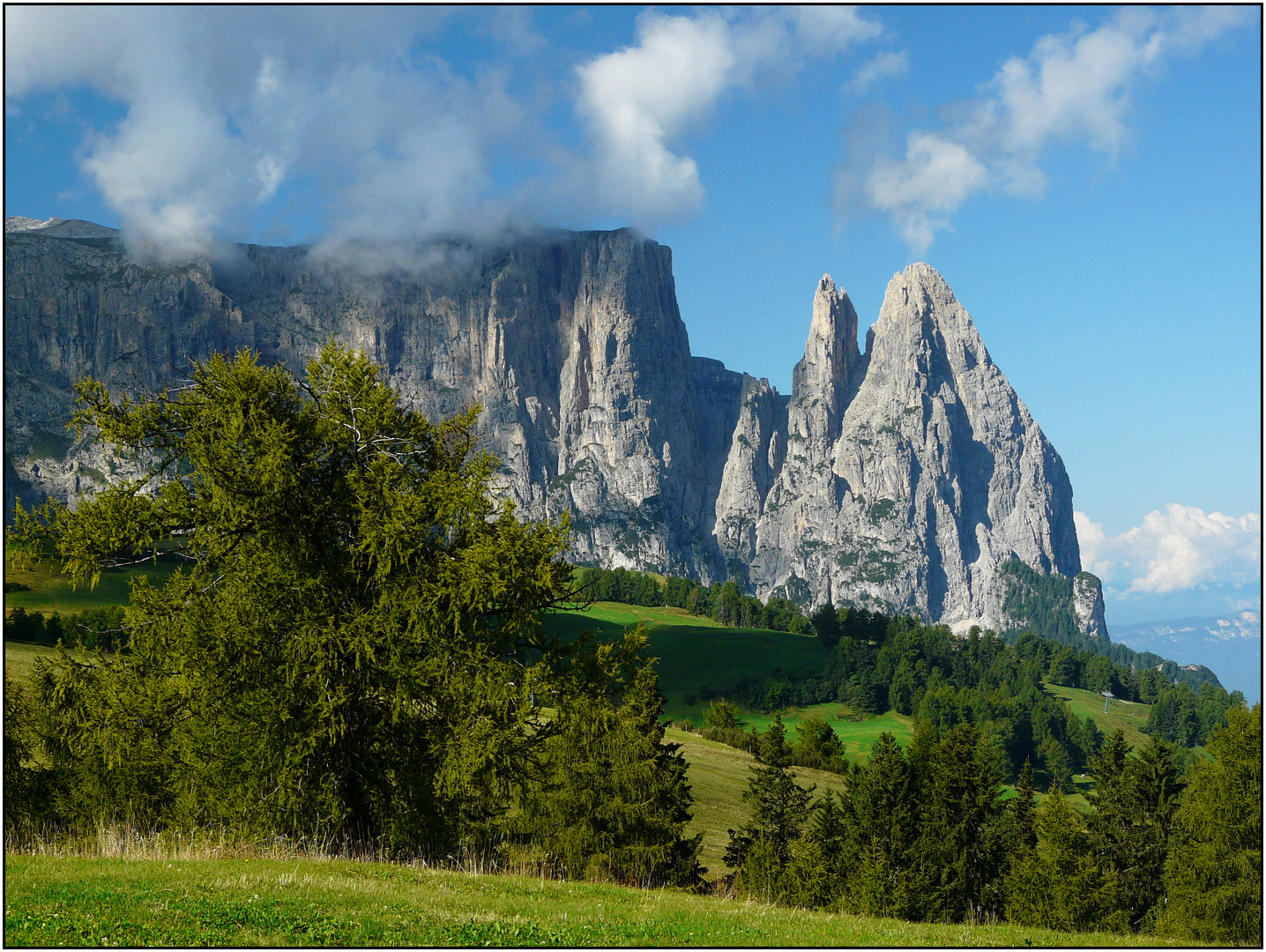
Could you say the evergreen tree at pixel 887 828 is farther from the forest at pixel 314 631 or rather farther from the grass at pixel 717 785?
the forest at pixel 314 631

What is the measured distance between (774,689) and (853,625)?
164ft

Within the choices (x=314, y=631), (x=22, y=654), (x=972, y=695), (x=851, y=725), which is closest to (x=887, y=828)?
(x=314, y=631)

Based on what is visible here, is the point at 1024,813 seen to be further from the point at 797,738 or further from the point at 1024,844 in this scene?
the point at 797,738

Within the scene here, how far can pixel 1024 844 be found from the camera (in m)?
53.1

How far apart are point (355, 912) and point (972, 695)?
552 feet

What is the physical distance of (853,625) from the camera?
655 ft

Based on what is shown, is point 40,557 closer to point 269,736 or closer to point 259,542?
point 259,542

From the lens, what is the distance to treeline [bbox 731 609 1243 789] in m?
148

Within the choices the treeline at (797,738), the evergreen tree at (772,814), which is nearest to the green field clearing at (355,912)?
the evergreen tree at (772,814)

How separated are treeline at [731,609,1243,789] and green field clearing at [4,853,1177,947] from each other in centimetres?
12681

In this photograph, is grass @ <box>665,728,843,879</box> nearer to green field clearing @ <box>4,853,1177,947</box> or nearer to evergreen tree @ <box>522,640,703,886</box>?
evergreen tree @ <box>522,640,703,886</box>

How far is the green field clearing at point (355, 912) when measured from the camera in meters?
10.6

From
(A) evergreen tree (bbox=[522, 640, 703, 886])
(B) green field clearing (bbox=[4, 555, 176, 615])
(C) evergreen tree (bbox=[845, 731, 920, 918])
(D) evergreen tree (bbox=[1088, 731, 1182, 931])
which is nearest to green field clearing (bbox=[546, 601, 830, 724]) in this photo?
(B) green field clearing (bbox=[4, 555, 176, 615])

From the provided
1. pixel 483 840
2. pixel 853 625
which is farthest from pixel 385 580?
pixel 853 625
